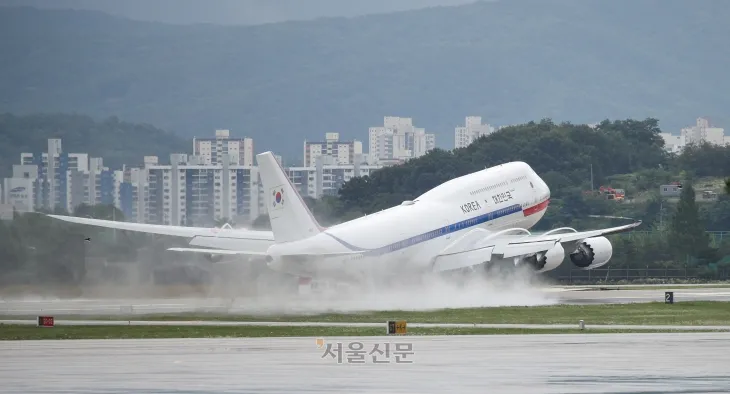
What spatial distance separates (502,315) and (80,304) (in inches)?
924

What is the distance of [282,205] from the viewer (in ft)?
241

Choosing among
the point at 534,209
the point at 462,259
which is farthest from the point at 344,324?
the point at 534,209

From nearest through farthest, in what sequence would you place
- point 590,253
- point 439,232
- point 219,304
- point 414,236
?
point 219,304, point 414,236, point 439,232, point 590,253

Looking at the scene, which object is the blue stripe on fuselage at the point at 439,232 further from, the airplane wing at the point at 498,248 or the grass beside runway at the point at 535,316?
the grass beside runway at the point at 535,316

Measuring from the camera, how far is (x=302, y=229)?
73750 mm

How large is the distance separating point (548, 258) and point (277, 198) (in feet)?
58.2

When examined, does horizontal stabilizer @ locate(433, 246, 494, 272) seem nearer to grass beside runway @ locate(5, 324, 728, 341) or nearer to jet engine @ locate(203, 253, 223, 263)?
jet engine @ locate(203, 253, 223, 263)

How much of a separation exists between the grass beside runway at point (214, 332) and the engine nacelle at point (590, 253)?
2825cm

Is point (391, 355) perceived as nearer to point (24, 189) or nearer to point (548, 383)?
point (548, 383)

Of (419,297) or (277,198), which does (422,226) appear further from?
(277,198)

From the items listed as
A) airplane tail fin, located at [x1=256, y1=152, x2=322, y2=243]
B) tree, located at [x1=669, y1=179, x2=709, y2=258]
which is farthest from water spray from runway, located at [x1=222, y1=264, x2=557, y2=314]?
tree, located at [x1=669, y1=179, x2=709, y2=258]

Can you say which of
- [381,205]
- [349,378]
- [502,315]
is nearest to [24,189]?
[502,315]

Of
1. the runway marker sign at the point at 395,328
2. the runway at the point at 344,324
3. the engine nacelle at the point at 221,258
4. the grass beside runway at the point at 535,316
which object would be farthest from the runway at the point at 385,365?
the engine nacelle at the point at 221,258

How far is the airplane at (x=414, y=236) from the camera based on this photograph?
73500 millimetres
